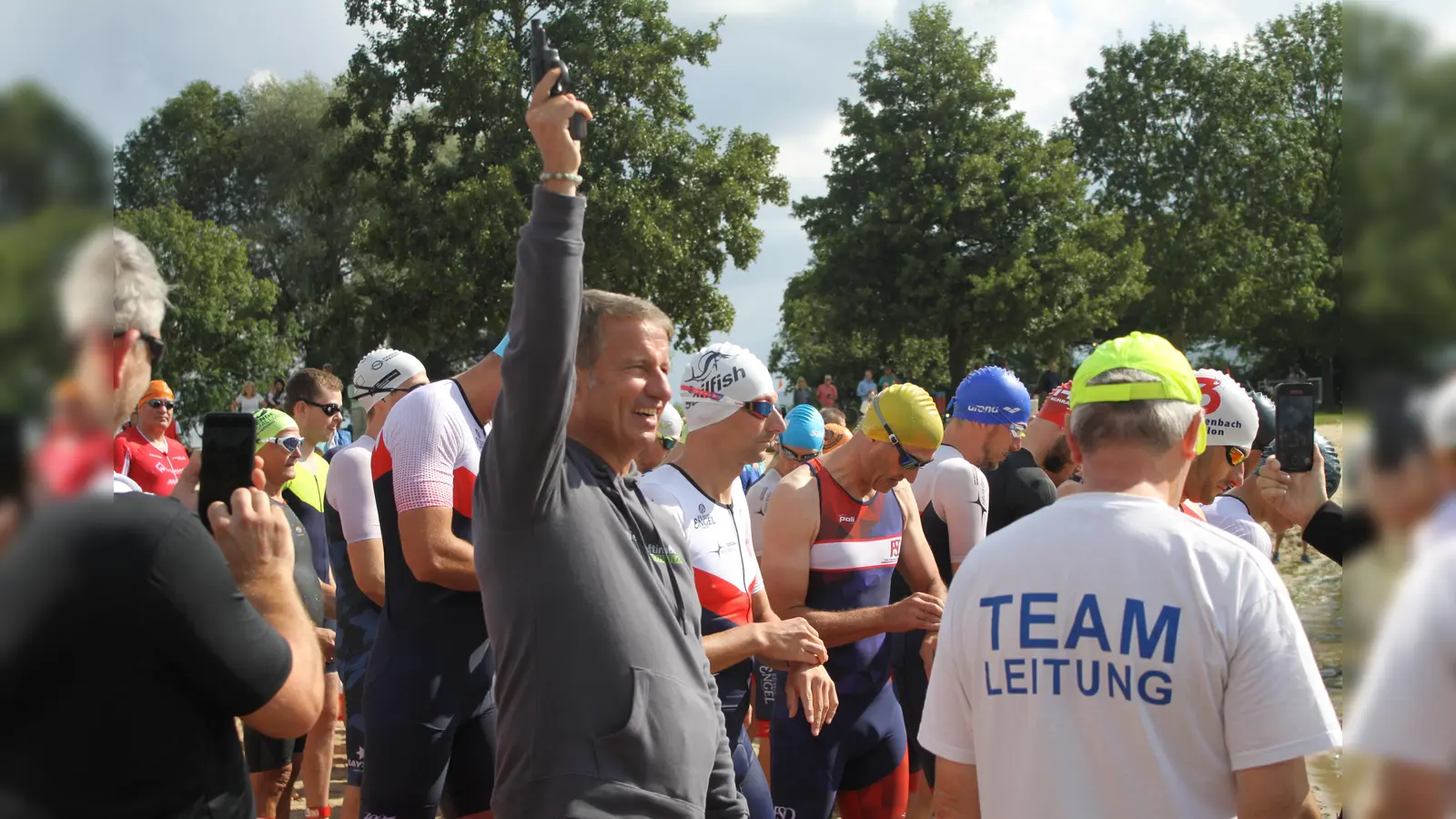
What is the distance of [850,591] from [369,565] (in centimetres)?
189

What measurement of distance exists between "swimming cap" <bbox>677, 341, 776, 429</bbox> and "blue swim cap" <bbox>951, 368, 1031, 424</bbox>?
203 centimetres

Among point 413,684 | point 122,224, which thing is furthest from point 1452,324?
point 413,684

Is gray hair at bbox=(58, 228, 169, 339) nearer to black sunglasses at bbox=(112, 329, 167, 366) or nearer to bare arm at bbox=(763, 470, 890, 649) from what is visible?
black sunglasses at bbox=(112, 329, 167, 366)

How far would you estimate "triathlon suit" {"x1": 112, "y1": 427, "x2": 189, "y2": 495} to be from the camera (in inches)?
289

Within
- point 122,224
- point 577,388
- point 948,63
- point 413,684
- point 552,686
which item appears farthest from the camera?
point 948,63

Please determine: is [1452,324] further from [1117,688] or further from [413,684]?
[413,684]

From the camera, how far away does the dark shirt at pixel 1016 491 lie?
6.24m

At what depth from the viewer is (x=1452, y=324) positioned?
0.80 metres

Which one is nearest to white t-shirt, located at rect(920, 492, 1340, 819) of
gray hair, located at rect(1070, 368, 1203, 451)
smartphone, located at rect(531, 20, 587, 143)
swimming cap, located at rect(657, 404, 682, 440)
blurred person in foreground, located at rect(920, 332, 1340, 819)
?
blurred person in foreground, located at rect(920, 332, 1340, 819)

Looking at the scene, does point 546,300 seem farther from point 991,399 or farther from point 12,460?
point 991,399

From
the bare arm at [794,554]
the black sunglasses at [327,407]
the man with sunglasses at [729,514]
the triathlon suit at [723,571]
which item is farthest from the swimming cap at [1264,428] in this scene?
the black sunglasses at [327,407]

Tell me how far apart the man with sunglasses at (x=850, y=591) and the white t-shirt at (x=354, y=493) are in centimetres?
157

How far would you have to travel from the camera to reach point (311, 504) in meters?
6.79

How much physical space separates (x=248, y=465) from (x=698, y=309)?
3114 centimetres
